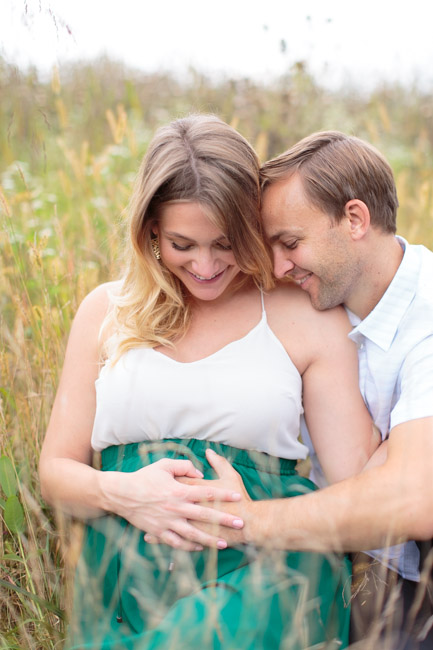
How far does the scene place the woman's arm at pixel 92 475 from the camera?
1.99 metres

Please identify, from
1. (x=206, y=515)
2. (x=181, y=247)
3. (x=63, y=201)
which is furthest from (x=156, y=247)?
(x=63, y=201)

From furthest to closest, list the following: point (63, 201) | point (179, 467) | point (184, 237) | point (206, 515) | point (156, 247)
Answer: point (63, 201)
point (156, 247)
point (184, 237)
point (179, 467)
point (206, 515)

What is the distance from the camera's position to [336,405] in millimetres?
2213

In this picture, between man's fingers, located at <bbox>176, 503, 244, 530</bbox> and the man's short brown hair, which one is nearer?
man's fingers, located at <bbox>176, 503, 244, 530</bbox>

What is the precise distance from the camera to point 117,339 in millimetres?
2350

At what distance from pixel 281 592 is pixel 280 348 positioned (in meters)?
0.77

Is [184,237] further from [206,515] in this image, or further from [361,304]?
[206,515]

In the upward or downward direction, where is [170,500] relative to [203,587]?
upward

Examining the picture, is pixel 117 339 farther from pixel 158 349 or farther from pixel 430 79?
pixel 430 79

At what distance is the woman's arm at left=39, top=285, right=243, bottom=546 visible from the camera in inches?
78.2

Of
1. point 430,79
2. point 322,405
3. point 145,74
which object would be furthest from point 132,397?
point 145,74

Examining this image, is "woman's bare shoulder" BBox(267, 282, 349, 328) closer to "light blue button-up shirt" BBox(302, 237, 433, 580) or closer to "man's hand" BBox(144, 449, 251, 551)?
"light blue button-up shirt" BBox(302, 237, 433, 580)

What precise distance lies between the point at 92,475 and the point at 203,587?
511mm

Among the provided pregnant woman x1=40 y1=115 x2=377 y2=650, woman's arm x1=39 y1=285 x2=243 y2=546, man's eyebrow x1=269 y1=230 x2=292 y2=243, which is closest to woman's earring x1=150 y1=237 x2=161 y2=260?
pregnant woman x1=40 y1=115 x2=377 y2=650
